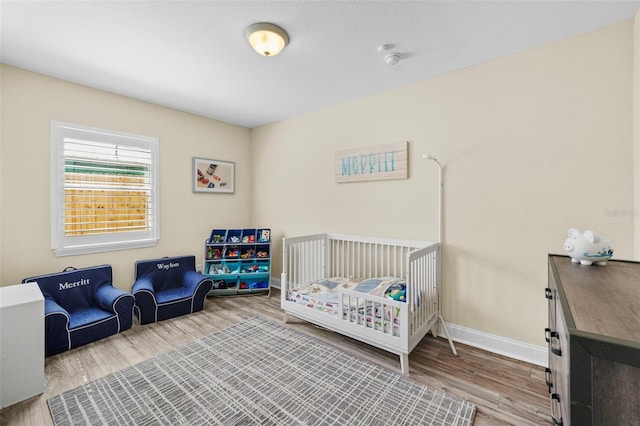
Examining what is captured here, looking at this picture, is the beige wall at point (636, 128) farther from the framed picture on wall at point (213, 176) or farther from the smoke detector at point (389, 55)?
the framed picture on wall at point (213, 176)

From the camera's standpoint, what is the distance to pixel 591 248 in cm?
132

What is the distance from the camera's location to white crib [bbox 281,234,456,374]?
200 centimetres

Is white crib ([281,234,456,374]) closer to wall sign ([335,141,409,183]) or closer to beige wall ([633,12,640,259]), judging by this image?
wall sign ([335,141,409,183])

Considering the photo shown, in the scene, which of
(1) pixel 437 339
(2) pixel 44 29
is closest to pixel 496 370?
(1) pixel 437 339

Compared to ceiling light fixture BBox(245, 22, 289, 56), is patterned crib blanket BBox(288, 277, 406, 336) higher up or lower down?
Answer: lower down

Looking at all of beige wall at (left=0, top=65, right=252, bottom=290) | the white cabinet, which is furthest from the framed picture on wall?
the white cabinet

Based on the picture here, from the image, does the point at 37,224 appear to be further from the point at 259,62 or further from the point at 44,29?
the point at 259,62

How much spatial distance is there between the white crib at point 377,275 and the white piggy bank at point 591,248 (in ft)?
2.89

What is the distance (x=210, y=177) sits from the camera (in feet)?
12.6

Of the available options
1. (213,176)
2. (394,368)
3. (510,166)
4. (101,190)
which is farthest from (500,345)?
(101,190)

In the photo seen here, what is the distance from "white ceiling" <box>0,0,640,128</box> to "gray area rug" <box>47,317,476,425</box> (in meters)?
2.41

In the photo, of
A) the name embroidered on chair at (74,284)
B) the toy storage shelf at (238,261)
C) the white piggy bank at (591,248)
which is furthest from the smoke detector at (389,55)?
the name embroidered on chair at (74,284)

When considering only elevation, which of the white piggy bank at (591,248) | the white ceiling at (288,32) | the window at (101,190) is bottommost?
the white piggy bank at (591,248)

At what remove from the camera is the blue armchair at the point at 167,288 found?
2742 mm
